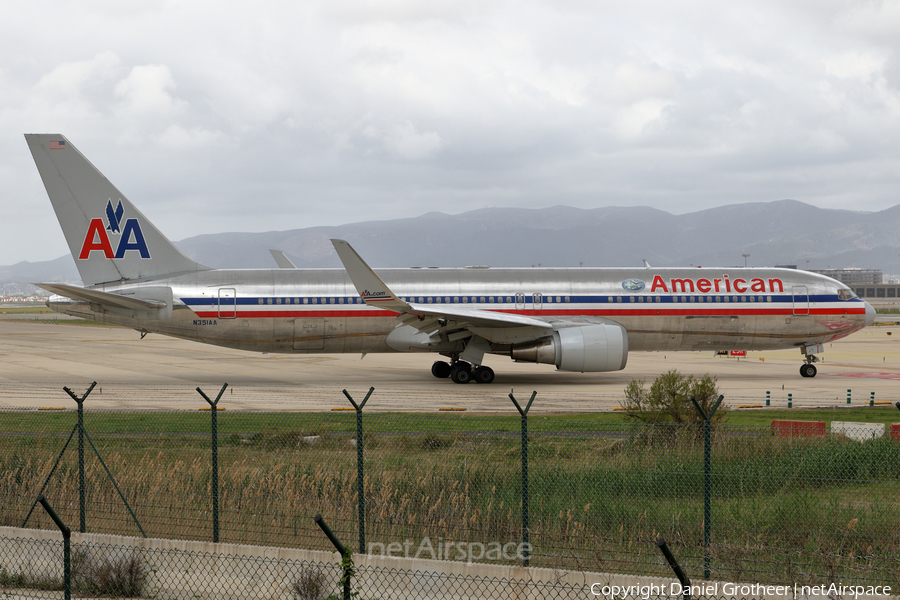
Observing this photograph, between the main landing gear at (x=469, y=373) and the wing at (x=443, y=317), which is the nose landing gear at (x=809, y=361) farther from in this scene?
the main landing gear at (x=469, y=373)

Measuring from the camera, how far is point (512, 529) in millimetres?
9586

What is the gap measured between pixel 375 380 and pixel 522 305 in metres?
6.19

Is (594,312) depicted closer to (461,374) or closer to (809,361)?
(461,374)

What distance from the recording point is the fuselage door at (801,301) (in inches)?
→ 1150

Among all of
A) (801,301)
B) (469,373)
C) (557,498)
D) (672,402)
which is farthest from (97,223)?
(801,301)

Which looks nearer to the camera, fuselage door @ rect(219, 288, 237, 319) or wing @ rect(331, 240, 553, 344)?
wing @ rect(331, 240, 553, 344)

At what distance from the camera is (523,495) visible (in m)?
8.51

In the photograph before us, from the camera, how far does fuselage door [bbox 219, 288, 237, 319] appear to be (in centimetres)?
2745

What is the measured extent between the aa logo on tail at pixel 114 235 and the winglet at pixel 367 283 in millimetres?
8286
